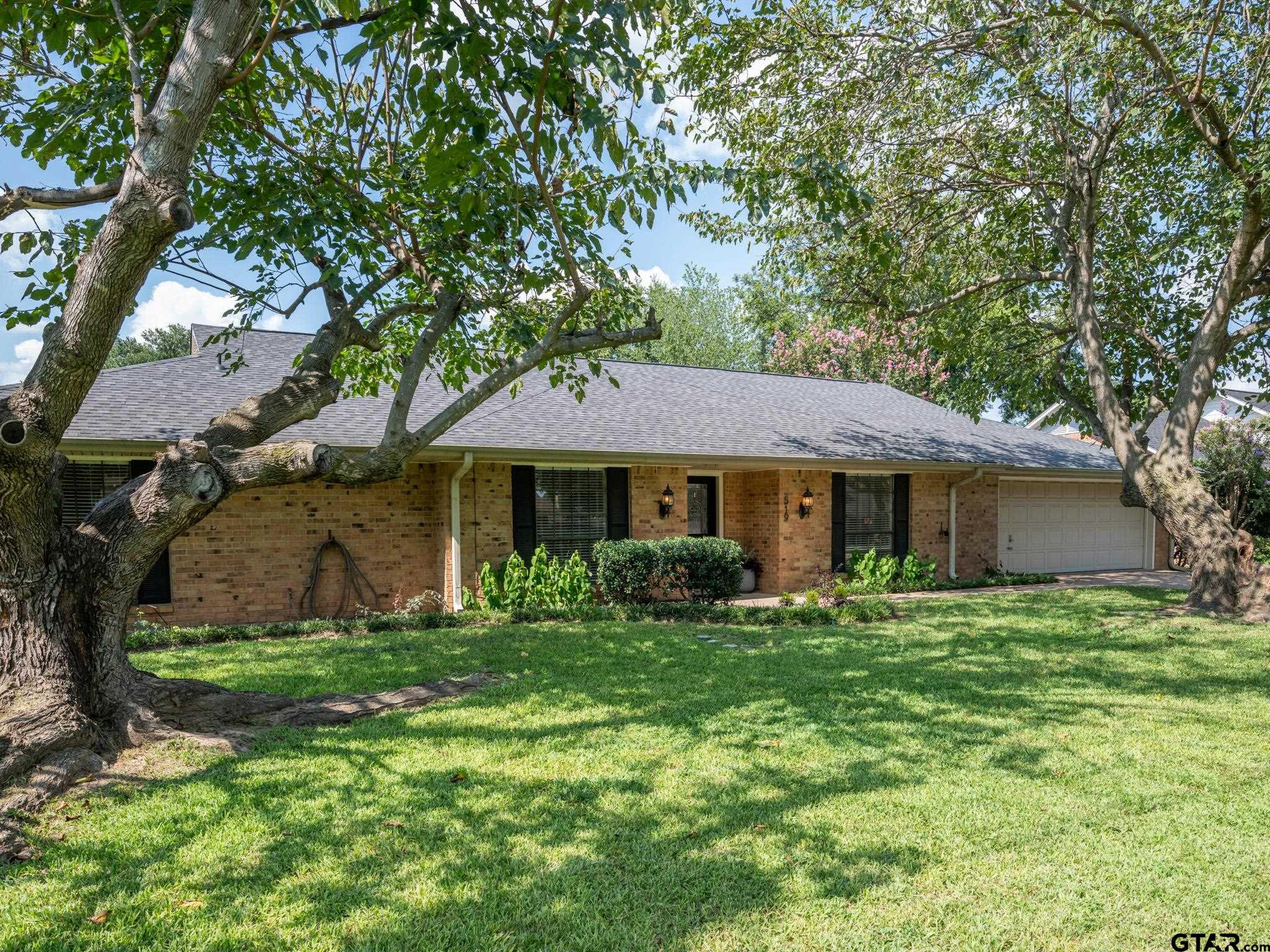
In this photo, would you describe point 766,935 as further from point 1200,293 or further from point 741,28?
point 1200,293

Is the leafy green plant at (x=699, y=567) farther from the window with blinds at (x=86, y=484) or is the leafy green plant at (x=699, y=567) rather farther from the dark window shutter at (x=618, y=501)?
the window with blinds at (x=86, y=484)

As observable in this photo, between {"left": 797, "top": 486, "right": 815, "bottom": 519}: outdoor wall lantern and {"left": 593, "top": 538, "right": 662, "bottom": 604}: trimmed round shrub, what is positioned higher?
{"left": 797, "top": 486, "right": 815, "bottom": 519}: outdoor wall lantern

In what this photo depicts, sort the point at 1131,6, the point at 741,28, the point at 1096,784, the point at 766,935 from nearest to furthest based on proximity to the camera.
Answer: the point at 766,935
the point at 1096,784
the point at 1131,6
the point at 741,28

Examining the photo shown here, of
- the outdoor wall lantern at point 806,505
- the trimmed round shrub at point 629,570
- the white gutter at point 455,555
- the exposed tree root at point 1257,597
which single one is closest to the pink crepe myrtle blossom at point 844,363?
the outdoor wall lantern at point 806,505

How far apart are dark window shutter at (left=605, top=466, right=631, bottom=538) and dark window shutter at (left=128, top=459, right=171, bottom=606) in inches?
246

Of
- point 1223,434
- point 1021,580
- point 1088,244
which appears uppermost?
point 1088,244

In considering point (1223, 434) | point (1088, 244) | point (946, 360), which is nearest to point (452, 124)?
point (1088, 244)

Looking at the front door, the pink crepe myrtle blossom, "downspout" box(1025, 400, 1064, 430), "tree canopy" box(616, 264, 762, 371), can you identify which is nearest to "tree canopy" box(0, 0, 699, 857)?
the front door

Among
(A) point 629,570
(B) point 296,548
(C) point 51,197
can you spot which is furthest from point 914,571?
(C) point 51,197

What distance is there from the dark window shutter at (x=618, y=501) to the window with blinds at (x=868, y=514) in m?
4.52

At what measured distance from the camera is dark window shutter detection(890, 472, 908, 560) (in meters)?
15.2

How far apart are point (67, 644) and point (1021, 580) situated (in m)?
15.7

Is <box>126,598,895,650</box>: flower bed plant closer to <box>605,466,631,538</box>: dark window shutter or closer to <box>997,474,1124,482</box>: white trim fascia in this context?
<box>605,466,631,538</box>: dark window shutter

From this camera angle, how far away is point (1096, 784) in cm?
435
